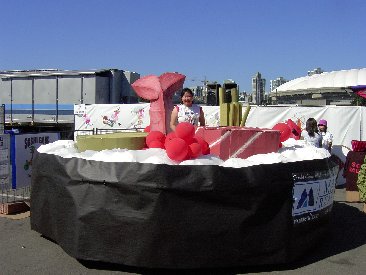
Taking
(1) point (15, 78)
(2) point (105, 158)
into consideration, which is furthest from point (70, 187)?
(1) point (15, 78)

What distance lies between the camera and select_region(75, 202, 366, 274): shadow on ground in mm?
4668

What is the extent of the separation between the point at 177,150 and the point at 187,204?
1.82ft

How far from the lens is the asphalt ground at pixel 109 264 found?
4641 mm

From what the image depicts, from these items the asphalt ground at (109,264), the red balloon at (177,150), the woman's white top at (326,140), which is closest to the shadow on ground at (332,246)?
the asphalt ground at (109,264)

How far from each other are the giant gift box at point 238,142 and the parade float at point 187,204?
0.04ft

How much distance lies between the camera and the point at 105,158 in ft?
15.0

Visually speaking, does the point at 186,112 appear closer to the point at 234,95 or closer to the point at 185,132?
the point at 234,95

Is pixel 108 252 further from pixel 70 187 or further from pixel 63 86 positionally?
pixel 63 86

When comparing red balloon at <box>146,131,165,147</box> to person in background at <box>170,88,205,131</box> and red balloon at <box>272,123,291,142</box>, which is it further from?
red balloon at <box>272,123,291,142</box>

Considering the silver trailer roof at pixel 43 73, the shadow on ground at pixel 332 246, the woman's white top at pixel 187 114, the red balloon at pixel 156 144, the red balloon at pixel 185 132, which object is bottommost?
the shadow on ground at pixel 332 246

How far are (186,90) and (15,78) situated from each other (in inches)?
714

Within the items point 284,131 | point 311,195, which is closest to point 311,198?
point 311,195

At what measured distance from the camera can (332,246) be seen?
220 inches

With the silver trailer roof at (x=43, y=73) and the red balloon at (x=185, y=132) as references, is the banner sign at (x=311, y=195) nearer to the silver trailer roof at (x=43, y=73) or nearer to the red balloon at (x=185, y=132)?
the red balloon at (x=185, y=132)
